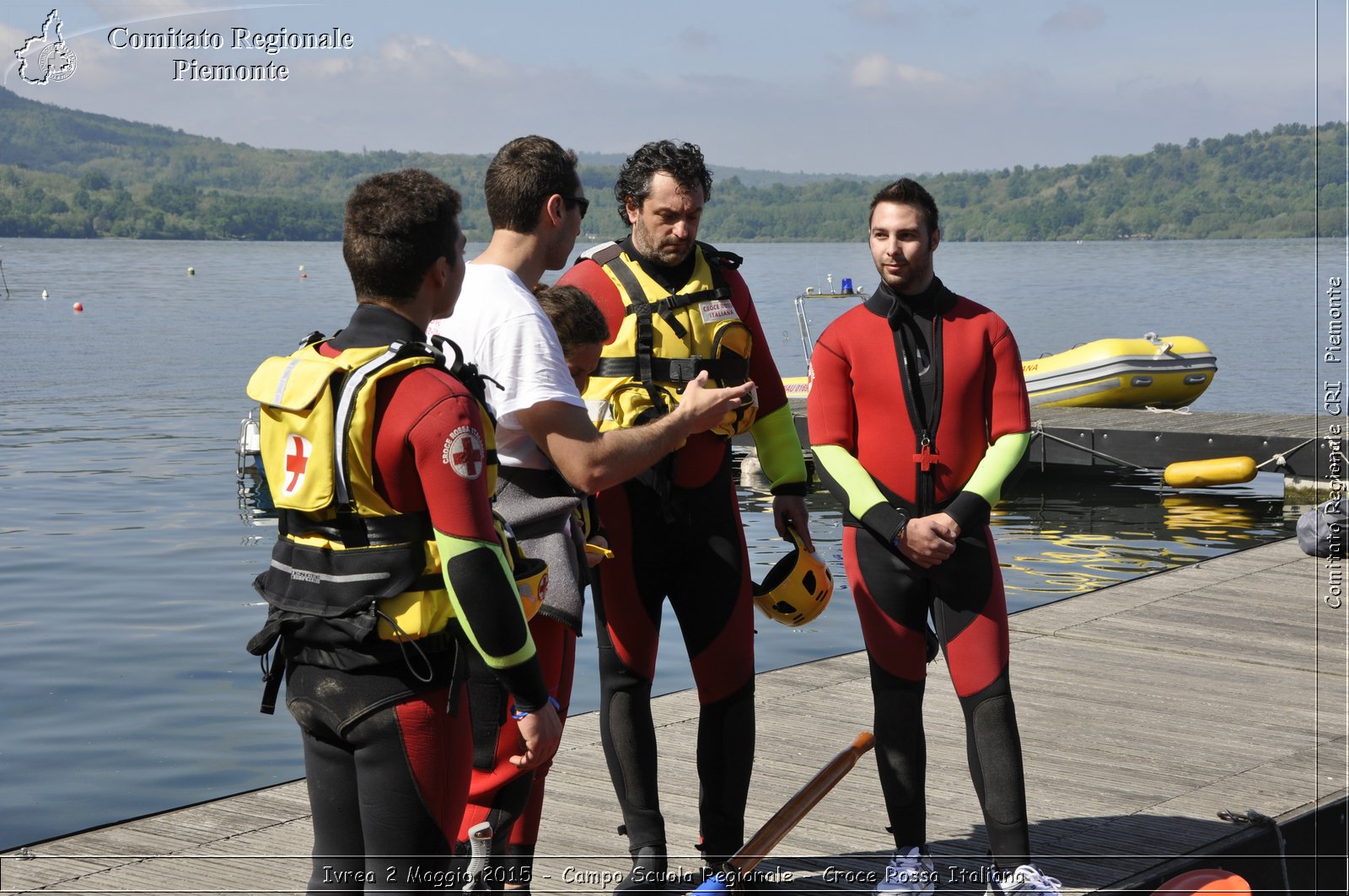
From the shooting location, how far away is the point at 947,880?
13.8 feet

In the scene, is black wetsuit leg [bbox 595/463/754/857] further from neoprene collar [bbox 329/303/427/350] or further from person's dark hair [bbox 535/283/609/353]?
neoprene collar [bbox 329/303/427/350]

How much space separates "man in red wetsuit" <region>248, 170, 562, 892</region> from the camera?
2.54 m

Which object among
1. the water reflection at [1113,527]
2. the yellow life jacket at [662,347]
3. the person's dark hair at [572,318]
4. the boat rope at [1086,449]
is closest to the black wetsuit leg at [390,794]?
the person's dark hair at [572,318]

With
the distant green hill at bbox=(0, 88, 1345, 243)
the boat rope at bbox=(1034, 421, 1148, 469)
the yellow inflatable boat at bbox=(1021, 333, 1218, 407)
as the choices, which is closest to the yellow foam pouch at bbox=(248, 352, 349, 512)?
the boat rope at bbox=(1034, 421, 1148, 469)

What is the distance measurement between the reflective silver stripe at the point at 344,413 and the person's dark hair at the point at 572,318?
0.99m

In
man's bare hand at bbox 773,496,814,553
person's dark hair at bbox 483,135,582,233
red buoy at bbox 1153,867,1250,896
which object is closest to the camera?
person's dark hair at bbox 483,135,582,233

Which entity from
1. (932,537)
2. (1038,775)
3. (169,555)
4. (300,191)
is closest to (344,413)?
(932,537)

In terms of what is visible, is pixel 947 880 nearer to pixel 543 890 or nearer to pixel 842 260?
pixel 543 890

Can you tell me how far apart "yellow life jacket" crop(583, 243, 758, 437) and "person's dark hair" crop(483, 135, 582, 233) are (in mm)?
660

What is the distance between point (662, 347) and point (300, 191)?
385ft

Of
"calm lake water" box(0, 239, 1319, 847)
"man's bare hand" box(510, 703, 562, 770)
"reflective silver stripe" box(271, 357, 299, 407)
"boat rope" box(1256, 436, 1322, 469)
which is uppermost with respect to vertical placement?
"reflective silver stripe" box(271, 357, 299, 407)

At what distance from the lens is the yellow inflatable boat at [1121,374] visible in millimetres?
20078

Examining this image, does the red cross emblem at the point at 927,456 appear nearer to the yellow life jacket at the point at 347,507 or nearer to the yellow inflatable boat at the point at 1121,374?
the yellow life jacket at the point at 347,507

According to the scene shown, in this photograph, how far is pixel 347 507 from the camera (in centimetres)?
259
